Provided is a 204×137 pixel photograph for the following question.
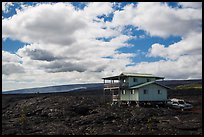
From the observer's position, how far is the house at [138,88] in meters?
50.8

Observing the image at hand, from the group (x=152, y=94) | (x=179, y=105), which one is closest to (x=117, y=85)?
(x=152, y=94)

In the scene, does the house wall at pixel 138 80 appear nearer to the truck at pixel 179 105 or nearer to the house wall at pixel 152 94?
the house wall at pixel 152 94

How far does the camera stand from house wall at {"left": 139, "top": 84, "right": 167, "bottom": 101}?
167 feet

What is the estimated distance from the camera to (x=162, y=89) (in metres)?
53.2

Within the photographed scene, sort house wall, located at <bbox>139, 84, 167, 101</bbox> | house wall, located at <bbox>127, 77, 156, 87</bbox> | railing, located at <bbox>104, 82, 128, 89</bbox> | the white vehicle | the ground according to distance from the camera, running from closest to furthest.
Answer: the ground < the white vehicle < house wall, located at <bbox>139, 84, 167, 101</bbox> < railing, located at <bbox>104, 82, 128, 89</bbox> < house wall, located at <bbox>127, 77, 156, 87</bbox>

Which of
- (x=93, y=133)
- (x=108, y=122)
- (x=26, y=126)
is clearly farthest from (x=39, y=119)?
(x=93, y=133)

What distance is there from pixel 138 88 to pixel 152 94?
3.31m

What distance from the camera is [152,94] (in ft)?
170

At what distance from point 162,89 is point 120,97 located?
8299 millimetres

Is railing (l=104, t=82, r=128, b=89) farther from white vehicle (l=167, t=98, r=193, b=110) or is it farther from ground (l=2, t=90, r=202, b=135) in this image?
white vehicle (l=167, t=98, r=193, b=110)

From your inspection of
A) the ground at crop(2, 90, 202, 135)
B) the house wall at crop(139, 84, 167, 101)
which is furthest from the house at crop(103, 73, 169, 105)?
the ground at crop(2, 90, 202, 135)

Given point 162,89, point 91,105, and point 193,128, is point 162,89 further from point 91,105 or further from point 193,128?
point 193,128

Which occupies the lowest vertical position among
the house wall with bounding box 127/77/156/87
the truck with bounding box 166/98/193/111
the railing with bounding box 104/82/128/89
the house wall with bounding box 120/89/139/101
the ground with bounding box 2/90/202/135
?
the ground with bounding box 2/90/202/135

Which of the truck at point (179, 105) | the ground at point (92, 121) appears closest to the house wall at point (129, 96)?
the ground at point (92, 121)
